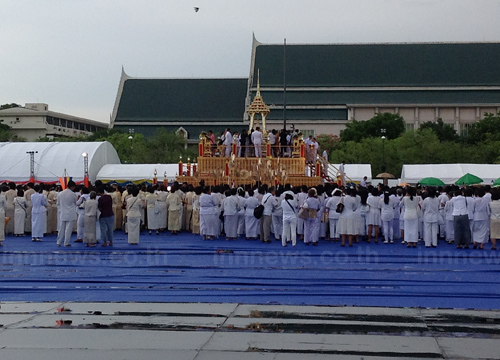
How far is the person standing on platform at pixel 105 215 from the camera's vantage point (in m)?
16.3

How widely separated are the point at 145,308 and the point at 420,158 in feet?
126

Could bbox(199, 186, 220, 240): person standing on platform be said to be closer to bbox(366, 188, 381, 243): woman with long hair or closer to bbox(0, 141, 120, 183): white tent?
bbox(366, 188, 381, 243): woman with long hair

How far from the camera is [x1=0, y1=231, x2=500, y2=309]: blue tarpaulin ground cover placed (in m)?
9.87

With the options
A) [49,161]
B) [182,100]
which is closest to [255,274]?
[49,161]

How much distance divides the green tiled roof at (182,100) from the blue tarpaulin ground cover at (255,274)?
2376 inches

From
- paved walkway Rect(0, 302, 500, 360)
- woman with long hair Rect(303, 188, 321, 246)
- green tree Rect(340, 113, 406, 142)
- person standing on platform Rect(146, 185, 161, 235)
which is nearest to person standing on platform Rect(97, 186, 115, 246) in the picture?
person standing on platform Rect(146, 185, 161, 235)

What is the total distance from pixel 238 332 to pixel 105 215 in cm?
947

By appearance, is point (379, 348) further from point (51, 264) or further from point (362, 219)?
point (362, 219)

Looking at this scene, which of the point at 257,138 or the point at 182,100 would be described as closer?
the point at 257,138

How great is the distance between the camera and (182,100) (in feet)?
257

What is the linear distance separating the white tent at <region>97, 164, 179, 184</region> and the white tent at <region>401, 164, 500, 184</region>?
12.8 metres

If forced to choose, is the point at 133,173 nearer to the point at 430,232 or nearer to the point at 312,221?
the point at 312,221

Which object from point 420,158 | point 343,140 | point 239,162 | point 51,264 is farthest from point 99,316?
point 343,140

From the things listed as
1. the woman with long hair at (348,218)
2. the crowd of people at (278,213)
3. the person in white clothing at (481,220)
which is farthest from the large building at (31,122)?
the person in white clothing at (481,220)
